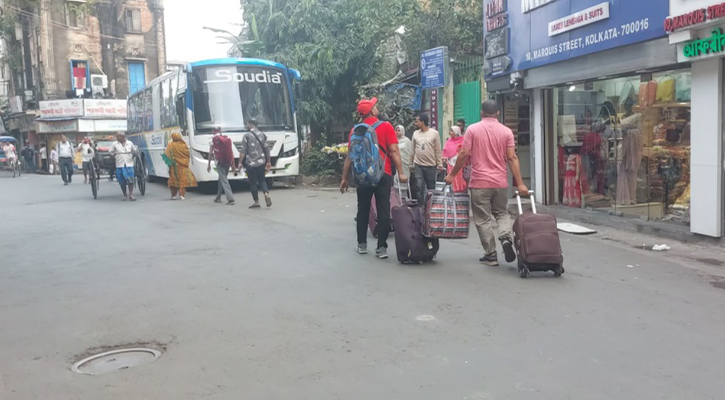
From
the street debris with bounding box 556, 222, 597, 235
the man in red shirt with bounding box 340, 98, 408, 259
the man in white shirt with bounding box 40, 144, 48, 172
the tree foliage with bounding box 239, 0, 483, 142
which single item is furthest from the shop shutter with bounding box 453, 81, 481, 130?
the man in white shirt with bounding box 40, 144, 48, 172

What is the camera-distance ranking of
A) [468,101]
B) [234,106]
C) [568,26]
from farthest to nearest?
[234,106] < [468,101] < [568,26]

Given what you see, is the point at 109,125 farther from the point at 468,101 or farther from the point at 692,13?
the point at 692,13

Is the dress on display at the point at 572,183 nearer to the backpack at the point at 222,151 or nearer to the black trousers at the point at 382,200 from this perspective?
the black trousers at the point at 382,200

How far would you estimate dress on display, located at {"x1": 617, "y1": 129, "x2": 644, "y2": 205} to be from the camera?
10.5 m

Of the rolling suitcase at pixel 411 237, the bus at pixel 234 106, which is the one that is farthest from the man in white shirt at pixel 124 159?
the rolling suitcase at pixel 411 237

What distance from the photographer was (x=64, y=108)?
39062mm

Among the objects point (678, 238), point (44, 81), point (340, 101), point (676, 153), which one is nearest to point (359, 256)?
point (678, 238)

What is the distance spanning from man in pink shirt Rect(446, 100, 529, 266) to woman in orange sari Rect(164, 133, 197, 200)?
9690 millimetres

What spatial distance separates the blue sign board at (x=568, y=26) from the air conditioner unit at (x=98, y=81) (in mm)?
32577

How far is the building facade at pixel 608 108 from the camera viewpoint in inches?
344

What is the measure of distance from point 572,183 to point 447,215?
5.74 m

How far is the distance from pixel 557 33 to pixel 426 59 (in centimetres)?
499

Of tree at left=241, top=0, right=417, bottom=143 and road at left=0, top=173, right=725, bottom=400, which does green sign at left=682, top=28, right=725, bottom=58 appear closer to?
road at left=0, top=173, right=725, bottom=400

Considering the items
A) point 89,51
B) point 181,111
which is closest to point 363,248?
point 181,111
